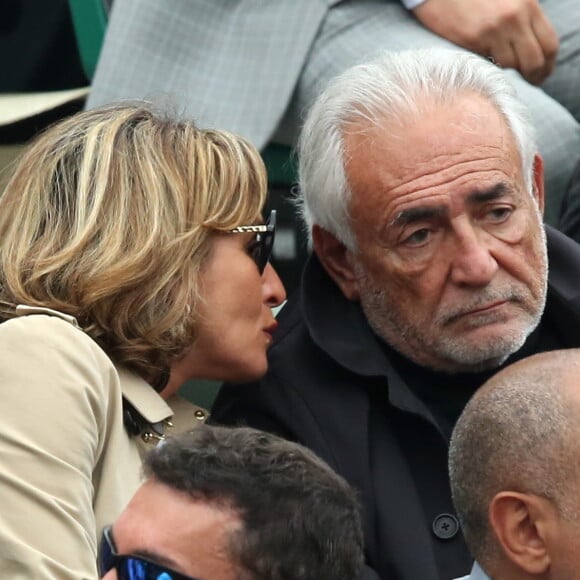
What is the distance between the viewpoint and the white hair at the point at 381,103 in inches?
129

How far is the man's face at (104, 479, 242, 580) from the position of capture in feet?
6.74

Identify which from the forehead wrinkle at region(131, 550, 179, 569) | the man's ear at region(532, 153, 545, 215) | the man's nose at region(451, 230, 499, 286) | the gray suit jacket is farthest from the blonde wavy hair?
the forehead wrinkle at region(131, 550, 179, 569)

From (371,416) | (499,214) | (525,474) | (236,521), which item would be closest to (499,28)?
(499,214)

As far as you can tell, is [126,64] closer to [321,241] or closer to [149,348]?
[321,241]

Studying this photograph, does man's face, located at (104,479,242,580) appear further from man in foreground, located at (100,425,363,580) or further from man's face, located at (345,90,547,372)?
man's face, located at (345,90,547,372)

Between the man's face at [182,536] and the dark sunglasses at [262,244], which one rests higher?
the man's face at [182,536]

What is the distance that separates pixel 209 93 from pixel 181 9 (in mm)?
221

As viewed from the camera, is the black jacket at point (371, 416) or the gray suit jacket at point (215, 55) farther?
the gray suit jacket at point (215, 55)

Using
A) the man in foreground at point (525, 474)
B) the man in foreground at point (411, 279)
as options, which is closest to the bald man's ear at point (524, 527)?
the man in foreground at point (525, 474)

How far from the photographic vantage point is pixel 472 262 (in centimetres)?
312

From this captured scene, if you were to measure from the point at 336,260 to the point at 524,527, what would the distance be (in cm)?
113

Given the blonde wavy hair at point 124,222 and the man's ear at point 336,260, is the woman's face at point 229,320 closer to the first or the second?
the blonde wavy hair at point 124,222

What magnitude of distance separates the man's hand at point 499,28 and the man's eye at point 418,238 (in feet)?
2.56

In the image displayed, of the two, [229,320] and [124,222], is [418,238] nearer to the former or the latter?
[229,320]
